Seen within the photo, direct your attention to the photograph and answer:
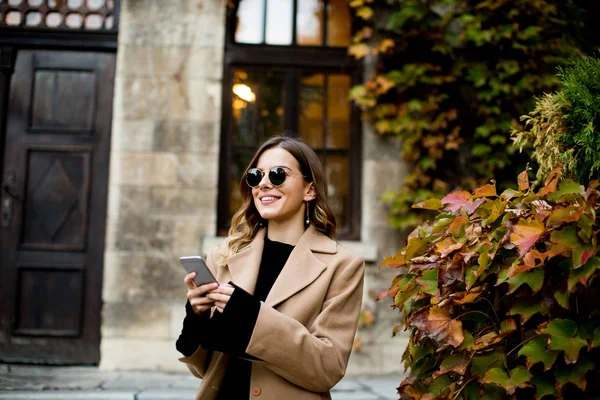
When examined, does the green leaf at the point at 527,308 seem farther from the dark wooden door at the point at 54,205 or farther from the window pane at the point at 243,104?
the dark wooden door at the point at 54,205

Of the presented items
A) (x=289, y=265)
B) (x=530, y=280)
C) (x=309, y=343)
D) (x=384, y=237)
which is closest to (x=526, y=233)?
(x=530, y=280)

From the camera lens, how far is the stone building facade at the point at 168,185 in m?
4.96

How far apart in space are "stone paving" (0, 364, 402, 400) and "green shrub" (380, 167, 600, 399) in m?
2.62

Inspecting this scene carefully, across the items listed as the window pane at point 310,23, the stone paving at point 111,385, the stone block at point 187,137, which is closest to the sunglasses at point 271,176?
the stone paving at point 111,385

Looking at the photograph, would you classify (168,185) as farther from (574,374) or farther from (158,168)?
(574,374)

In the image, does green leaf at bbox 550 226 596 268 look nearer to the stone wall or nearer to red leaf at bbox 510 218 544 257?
red leaf at bbox 510 218 544 257

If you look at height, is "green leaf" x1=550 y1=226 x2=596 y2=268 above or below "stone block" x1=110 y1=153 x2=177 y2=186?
below

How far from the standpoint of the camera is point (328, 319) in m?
2.00

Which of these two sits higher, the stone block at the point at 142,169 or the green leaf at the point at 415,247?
the stone block at the point at 142,169

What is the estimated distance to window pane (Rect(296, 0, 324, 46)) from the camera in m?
5.48

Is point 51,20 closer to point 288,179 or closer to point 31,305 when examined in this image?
point 31,305

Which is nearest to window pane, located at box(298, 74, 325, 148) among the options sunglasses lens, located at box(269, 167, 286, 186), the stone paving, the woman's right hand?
the stone paving

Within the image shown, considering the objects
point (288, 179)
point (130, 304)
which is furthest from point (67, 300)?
point (288, 179)

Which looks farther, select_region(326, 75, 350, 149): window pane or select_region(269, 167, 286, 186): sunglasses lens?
select_region(326, 75, 350, 149): window pane
